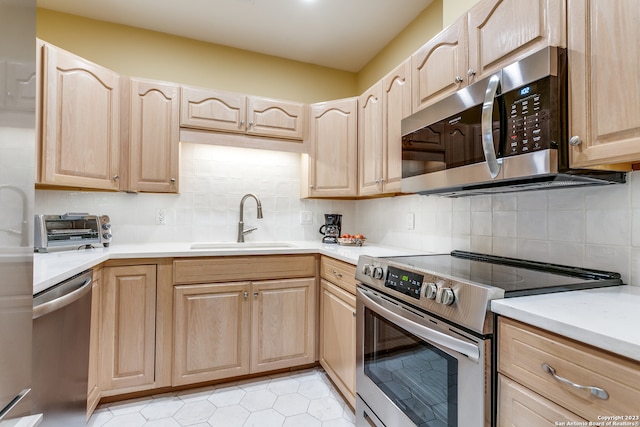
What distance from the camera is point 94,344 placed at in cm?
167

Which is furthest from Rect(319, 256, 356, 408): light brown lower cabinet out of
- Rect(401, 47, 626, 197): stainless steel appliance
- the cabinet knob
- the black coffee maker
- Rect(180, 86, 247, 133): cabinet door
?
Rect(180, 86, 247, 133): cabinet door

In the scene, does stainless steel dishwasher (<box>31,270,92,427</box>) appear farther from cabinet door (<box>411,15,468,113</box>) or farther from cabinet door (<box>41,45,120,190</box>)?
cabinet door (<box>411,15,468,113</box>)

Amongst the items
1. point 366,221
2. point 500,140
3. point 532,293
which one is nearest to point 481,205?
point 500,140

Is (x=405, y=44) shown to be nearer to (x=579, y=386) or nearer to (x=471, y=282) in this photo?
(x=471, y=282)

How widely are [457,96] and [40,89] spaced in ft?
7.16

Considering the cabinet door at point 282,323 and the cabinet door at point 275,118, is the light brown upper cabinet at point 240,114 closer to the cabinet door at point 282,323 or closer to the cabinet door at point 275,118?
the cabinet door at point 275,118

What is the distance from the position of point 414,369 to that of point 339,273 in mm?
757

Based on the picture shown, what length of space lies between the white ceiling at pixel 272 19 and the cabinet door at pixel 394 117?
64 cm

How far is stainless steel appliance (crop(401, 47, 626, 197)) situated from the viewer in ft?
3.35

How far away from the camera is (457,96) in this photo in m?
1.35

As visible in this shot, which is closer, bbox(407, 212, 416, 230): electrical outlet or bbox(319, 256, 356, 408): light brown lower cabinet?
bbox(319, 256, 356, 408): light brown lower cabinet

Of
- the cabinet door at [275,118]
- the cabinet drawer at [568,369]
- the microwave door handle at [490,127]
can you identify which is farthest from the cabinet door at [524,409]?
the cabinet door at [275,118]

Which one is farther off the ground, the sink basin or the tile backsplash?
the tile backsplash

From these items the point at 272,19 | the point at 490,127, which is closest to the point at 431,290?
the point at 490,127
